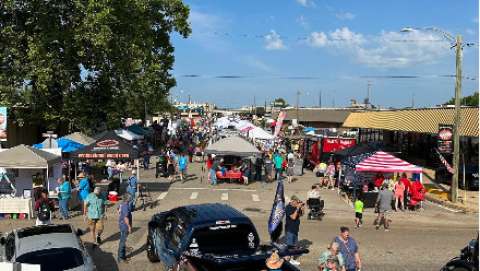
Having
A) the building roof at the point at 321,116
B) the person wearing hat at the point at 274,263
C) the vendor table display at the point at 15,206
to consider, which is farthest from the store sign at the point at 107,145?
the building roof at the point at 321,116

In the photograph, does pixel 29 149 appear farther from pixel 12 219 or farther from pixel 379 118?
pixel 379 118

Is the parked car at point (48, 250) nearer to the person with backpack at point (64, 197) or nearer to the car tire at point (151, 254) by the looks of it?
the car tire at point (151, 254)

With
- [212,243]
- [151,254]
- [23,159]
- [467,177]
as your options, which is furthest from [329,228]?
[467,177]

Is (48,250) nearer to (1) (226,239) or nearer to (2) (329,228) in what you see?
(1) (226,239)

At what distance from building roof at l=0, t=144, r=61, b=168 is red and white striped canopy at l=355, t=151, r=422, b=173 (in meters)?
12.2

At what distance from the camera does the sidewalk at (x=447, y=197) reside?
22.5 meters

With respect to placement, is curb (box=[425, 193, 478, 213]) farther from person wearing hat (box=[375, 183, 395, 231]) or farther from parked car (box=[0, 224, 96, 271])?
parked car (box=[0, 224, 96, 271])

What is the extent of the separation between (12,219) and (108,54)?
51.9 ft

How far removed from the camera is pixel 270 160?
31.9 m

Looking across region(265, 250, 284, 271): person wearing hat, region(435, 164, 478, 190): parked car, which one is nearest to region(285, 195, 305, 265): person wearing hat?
region(265, 250, 284, 271): person wearing hat

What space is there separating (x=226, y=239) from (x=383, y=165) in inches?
500

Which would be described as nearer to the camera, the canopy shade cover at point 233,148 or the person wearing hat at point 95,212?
the person wearing hat at point 95,212

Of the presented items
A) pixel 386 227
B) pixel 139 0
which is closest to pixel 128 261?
pixel 386 227

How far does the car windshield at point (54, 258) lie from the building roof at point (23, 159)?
363 inches
